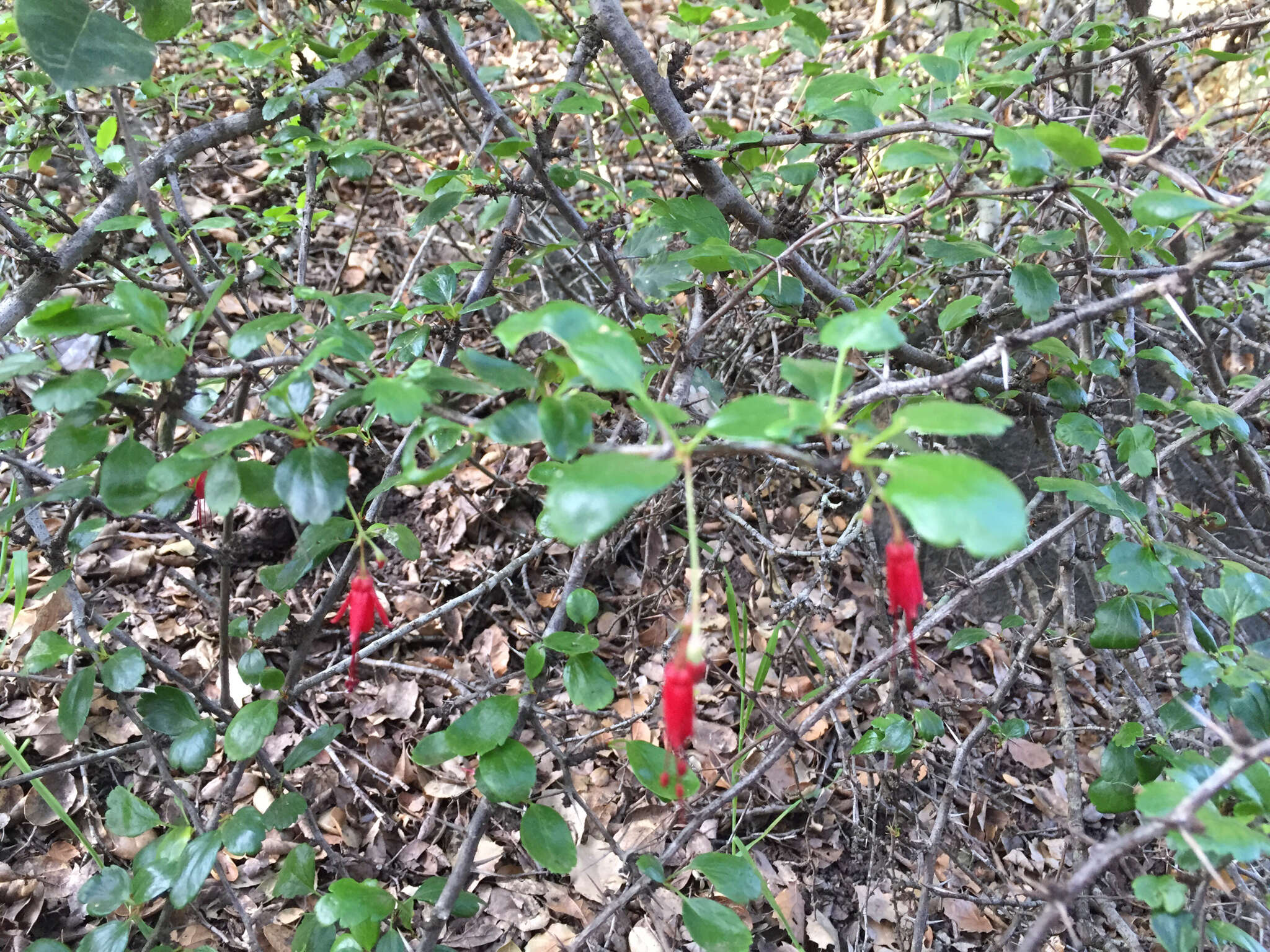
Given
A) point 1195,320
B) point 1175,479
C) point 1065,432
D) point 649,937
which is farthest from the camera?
point 1175,479

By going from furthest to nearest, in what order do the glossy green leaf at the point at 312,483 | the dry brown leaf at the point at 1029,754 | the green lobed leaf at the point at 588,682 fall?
the dry brown leaf at the point at 1029,754, the green lobed leaf at the point at 588,682, the glossy green leaf at the point at 312,483

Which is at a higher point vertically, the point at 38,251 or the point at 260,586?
the point at 38,251

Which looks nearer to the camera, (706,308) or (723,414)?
(723,414)

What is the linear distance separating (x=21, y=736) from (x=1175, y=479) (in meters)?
3.53

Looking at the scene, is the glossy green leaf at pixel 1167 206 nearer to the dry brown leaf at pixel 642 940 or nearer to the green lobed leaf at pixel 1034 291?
the green lobed leaf at pixel 1034 291

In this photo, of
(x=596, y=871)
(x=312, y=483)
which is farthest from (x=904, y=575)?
(x=596, y=871)

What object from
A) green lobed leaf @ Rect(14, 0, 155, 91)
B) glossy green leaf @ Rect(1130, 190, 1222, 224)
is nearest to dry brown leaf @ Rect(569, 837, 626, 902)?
glossy green leaf @ Rect(1130, 190, 1222, 224)

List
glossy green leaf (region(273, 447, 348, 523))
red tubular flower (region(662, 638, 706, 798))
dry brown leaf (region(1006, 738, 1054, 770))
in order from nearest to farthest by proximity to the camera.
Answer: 1. red tubular flower (region(662, 638, 706, 798))
2. glossy green leaf (region(273, 447, 348, 523))
3. dry brown leaf (region(1006, 738, 1054, 770))

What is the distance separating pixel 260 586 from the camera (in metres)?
2.23

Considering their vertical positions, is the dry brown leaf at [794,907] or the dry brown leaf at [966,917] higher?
the dry brown leaf at [794,907]

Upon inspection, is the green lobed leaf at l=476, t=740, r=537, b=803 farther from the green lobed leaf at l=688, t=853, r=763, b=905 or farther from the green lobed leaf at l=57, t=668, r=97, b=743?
the green lobed leaf at l=57, t=668, r=97, b=743

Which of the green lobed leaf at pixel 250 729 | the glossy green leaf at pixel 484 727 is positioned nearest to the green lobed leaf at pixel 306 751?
the green lobed leaf at pixel 250 729

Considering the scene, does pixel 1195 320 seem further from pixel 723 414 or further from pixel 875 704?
pixel 723 414

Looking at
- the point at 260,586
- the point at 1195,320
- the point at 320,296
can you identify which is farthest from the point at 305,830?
the point at 1195,320
